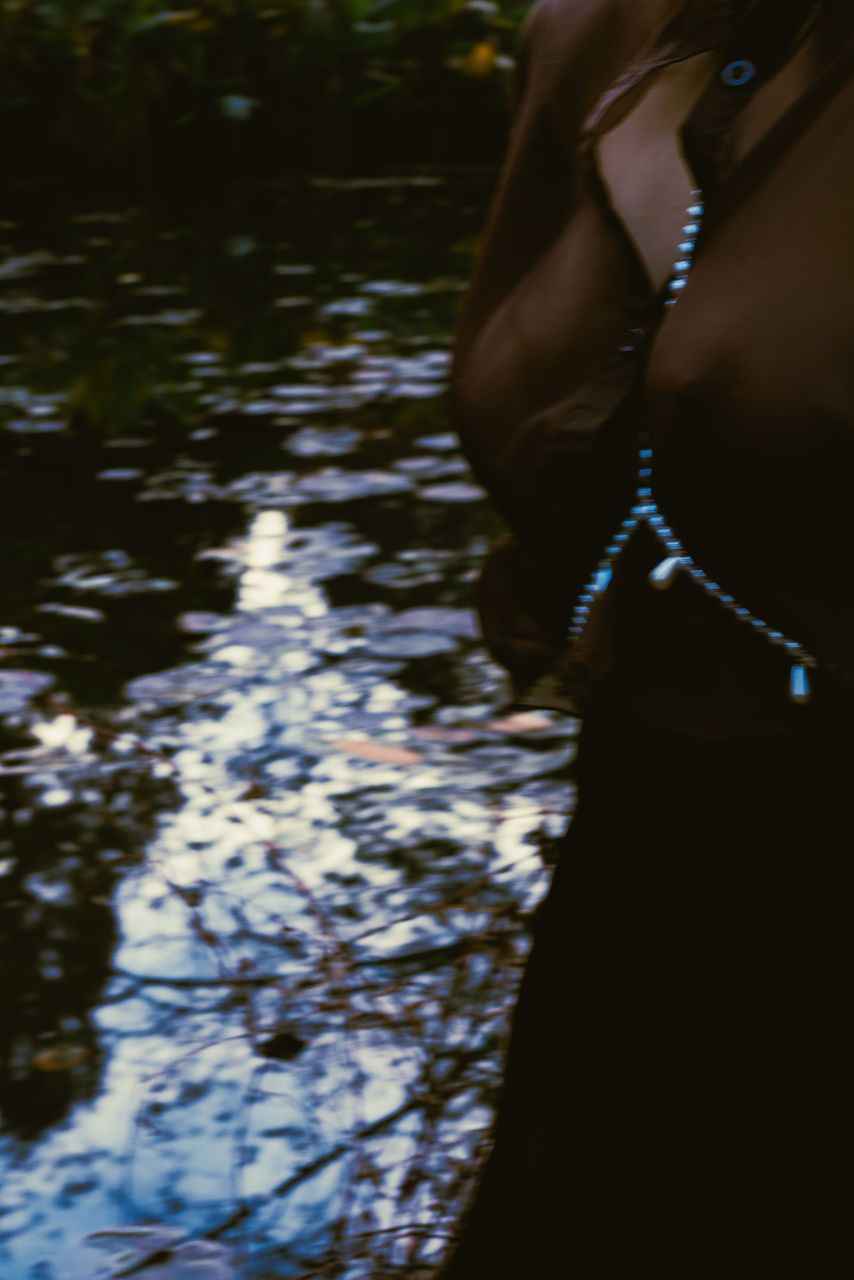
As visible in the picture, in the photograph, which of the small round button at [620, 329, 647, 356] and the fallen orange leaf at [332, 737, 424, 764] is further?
the fallen orange leaf at [332, 737, 424, 764]

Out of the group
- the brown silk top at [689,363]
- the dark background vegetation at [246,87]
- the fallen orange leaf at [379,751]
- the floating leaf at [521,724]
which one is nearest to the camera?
the brown silk top at [689,363]

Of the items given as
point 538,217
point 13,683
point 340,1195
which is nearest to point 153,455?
point 13,683

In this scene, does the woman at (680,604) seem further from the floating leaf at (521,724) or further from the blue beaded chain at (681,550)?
the floating leaf at (521,724)

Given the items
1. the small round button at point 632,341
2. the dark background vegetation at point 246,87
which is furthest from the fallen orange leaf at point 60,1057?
the dark background vegetation at point 246,87

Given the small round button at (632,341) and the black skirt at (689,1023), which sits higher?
the small round button at (632,341)

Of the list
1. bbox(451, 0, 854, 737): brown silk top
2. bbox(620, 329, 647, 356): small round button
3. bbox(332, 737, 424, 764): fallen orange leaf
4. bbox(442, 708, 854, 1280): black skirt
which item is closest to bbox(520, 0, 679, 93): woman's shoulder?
bbox(451, 0, 854, 737): brown silk top

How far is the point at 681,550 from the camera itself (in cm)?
110

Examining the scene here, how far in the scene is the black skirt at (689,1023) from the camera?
1.13 m

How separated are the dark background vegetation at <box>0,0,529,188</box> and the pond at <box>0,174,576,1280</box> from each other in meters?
4.43

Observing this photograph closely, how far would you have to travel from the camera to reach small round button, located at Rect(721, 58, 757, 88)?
106 centimetres

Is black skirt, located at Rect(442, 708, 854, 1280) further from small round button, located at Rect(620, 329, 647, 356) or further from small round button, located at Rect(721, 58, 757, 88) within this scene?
small round button, located at Rect(721, 58, 757, 88)

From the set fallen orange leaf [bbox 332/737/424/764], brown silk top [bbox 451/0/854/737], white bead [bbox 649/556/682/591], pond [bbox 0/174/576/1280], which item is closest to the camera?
brown silk top [bbox 451/0/854/737]

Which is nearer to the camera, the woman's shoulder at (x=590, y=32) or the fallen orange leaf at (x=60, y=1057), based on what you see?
the woman's shoulder at (x=590, y=32)

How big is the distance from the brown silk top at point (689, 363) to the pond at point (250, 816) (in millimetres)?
→ 793
